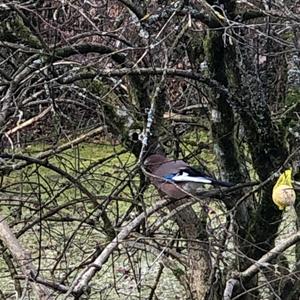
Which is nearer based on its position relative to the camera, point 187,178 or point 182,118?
point 187,178

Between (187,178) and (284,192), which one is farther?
(187,178)

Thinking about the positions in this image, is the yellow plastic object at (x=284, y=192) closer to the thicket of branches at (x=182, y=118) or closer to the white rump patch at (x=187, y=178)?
the thicket of branches at (x=182, y=118)

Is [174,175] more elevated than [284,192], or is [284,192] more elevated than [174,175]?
[284,192]

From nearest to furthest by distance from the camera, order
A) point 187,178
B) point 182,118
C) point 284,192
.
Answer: point 284,192, point 187,178, point 182,118

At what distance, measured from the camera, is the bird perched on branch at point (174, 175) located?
2.38 meters

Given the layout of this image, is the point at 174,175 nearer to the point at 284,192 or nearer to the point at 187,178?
the point at 187,178

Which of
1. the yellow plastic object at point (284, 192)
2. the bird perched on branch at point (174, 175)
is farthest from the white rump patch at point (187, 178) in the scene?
the yellow plastic object at point (284, 192)

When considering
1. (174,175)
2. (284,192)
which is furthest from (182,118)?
(284,192)

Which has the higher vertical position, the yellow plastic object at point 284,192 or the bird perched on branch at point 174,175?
the yellow plastic object at point 284,192

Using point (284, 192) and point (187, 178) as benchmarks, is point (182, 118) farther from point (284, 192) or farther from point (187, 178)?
point (284, 192)

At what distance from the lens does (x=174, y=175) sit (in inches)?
96.7

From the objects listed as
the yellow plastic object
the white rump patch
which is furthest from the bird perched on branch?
the yellow plastic object

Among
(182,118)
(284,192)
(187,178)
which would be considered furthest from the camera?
(182,118)

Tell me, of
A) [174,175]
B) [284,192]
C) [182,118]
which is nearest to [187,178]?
[174,175]
